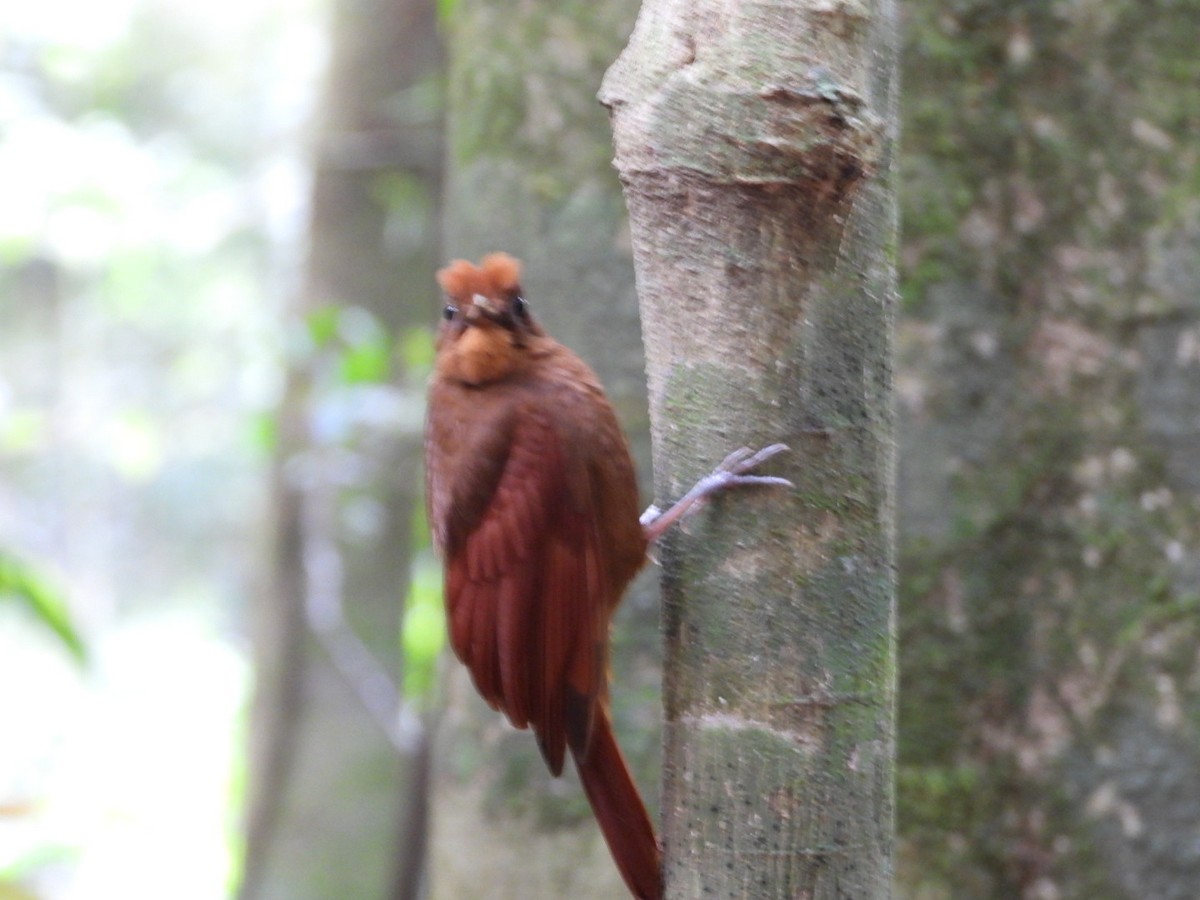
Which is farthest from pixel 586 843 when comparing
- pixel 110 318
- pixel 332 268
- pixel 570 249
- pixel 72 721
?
pixel 110 318

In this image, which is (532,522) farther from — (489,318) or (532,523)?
(489,318)

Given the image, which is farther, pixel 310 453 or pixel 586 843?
pixel 310 453

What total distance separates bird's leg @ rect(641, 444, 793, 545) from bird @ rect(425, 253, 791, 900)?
0.37 m

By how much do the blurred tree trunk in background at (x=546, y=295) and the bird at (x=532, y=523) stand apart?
500 mm

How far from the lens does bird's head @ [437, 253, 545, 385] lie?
6.55 ft

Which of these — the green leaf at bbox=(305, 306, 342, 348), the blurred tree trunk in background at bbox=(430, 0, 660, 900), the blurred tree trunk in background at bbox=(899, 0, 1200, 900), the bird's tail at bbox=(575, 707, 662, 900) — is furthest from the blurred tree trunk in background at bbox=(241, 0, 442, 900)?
the bird's tail at bbox=(575, 707, 662, 900)

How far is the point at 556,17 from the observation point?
8.77 feet

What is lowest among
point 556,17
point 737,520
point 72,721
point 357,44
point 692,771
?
point 72,721

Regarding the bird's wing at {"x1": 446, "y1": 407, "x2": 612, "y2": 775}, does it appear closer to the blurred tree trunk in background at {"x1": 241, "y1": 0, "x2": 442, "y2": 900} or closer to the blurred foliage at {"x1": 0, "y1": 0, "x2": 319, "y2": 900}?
the blurred foliage at {"x1": 0, "y1": 0, "x2": 319, "y2": 900}

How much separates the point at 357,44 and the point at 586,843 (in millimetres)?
3190

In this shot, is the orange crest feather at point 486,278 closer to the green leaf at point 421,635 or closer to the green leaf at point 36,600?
the green leaf at point 36,600

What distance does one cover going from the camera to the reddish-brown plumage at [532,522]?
1876mm

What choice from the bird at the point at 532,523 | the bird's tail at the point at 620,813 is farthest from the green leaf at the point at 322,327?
the bird's tail at the point at 620,813

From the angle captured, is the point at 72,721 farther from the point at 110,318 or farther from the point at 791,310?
the point at 791,310
